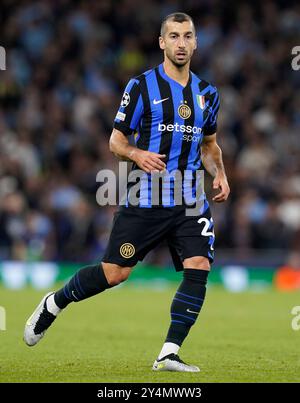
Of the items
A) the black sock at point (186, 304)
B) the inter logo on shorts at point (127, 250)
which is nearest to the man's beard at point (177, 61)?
the inter logo on shorts at point (127, 250)

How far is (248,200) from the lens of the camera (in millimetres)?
16234

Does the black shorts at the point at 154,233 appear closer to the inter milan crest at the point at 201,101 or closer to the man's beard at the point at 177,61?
the inter milan crest at the point at 201,101

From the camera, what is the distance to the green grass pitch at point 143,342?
670cm

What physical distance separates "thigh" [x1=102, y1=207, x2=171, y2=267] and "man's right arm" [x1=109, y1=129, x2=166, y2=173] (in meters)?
0.38

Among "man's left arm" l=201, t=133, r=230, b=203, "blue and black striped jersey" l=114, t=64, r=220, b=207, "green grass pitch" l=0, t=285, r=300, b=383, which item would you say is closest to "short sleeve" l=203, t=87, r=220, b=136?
"man's left arm" l=201, t=133, r=230, b=203

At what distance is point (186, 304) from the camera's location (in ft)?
23.1

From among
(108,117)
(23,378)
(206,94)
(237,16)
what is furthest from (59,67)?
(23,378)

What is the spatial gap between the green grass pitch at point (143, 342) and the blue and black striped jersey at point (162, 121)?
1205 millimetres

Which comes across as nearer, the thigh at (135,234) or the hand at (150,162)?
the hand at (150,162)

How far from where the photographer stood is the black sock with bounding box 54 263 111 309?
7.09 meters

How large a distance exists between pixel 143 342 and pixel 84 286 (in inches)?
74.3

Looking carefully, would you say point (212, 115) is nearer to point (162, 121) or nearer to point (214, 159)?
point (214, 159)

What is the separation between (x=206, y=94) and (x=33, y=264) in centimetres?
901

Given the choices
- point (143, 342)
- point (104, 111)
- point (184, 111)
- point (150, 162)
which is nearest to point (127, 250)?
point (150, 162)
